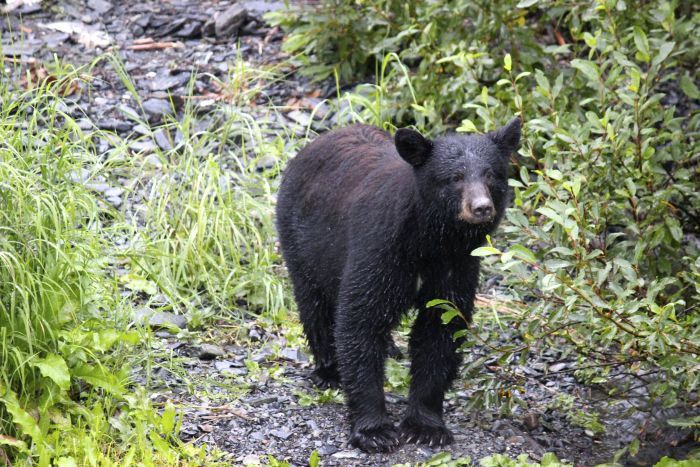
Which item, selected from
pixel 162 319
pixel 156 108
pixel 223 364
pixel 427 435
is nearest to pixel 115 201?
pixel 156 108

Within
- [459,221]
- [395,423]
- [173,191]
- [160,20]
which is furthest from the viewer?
[160,20]

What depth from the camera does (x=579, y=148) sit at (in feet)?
19.9

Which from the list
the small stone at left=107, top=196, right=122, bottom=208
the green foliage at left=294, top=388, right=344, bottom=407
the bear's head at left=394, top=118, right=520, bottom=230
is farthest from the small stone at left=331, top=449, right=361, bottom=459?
the small stone at left=107, top=196, right=122, bottom=208

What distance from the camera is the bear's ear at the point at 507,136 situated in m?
5.53

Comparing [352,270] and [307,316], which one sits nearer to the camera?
[352,270]

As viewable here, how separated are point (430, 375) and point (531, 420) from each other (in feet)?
2.81

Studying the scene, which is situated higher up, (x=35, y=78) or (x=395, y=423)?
(x=35, y=78)

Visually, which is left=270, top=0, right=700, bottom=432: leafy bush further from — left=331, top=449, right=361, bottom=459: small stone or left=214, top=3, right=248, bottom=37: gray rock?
left=331, top=449, right=361, bottom=459: small stone

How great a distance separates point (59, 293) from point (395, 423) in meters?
1.98

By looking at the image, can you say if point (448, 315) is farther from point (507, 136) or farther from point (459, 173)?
point (507, 136)

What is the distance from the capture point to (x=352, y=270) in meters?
5.59

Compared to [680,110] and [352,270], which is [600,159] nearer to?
[352,270]

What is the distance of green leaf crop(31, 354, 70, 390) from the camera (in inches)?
202

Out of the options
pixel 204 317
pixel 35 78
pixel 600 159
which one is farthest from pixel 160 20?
pixel 600 159
